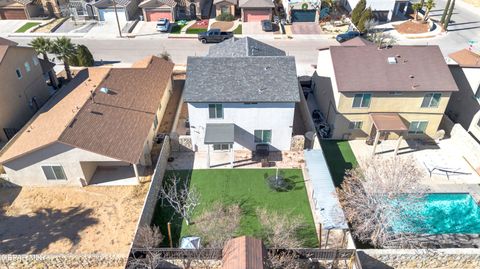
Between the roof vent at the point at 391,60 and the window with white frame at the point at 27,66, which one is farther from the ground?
the roof vent at the point at 391,60

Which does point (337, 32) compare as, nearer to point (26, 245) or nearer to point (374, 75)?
point (374, 75)

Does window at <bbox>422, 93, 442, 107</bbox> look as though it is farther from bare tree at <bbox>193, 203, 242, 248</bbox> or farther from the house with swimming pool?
bare tree at <bbox>193, 203, 242, 248</bbox>

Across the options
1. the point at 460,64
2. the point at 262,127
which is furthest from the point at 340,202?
the point at 460,64

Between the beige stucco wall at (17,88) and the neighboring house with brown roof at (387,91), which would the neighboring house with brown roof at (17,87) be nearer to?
the beige stucco wall at (17,88)

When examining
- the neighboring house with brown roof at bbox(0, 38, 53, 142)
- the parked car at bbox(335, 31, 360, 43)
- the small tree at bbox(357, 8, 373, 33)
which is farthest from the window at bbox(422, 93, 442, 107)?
the neighboring house with brown roof at bbox(0, 38, 53, 142)

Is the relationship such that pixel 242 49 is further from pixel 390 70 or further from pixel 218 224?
pixel 218 224

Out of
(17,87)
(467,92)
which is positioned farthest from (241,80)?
(467,92)

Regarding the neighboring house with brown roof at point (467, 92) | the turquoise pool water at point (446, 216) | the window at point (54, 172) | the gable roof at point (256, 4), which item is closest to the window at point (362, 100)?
the turquoise pool water at point (446, 216)
